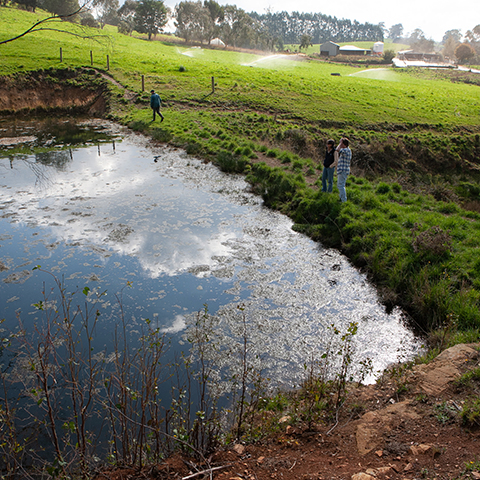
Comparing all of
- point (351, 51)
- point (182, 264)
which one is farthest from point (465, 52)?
point (182, 264)

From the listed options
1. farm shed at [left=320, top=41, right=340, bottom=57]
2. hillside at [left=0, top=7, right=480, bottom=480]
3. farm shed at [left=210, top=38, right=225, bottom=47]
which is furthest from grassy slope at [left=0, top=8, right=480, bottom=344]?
farm shed at [left=320, top=41, right=340, bottom=57]

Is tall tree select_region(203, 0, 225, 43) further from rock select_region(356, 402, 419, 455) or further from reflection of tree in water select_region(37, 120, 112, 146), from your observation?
rock select_region(356, 402, 419, 455)

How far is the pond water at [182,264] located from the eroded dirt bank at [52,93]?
15.1 metres

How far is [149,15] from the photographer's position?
3182 inches

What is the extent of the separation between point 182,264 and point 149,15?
87.4 m

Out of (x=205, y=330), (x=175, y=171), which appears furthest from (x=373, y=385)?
(x=175, y=171)

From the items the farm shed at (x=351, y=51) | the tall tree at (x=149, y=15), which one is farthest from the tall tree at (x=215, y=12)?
the farm shed at (x=351, y=51)

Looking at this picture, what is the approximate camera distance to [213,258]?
1004cm

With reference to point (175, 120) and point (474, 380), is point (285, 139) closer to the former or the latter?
point (175, 120)

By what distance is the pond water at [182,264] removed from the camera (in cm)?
744

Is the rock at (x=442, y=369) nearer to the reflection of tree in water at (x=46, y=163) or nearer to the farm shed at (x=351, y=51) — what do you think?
Answer: the reflection of tree in water at (x=46, y=163)

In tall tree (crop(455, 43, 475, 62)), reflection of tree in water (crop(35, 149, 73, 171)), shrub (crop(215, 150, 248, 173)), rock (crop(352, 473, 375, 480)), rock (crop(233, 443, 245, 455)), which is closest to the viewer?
rock (crop(352, 473, 375, 480))

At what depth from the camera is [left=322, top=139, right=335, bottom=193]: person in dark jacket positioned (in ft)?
41.5

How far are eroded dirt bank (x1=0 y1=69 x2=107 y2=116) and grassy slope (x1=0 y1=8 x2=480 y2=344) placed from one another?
161 centimetres
